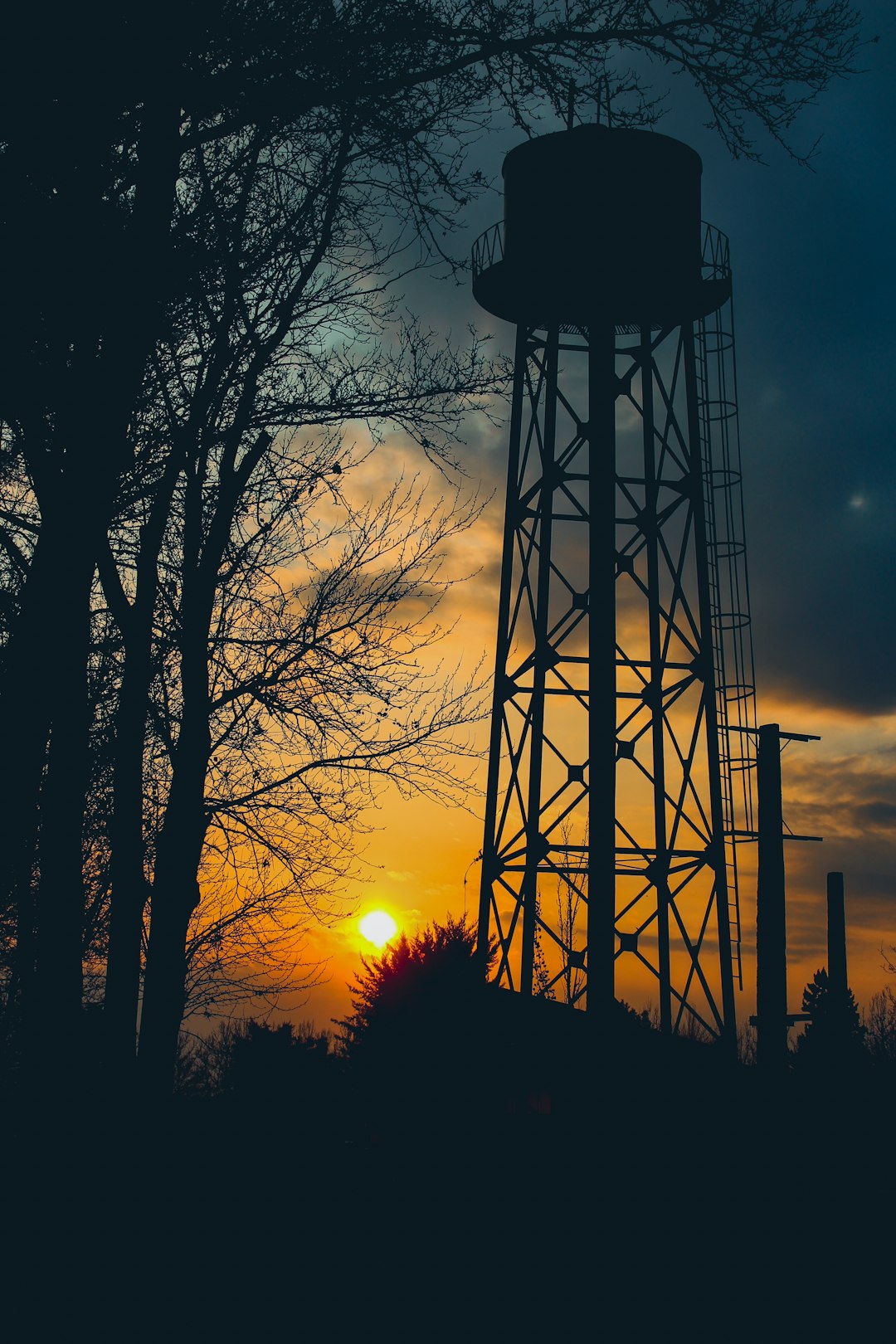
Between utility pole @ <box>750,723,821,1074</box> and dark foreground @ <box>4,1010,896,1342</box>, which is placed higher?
utility pole @ <box>750,723,821,1074</box>

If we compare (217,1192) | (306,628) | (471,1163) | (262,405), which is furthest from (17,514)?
(471,1163)

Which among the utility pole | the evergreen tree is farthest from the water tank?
the evergreen tree

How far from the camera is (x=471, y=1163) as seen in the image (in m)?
8.23

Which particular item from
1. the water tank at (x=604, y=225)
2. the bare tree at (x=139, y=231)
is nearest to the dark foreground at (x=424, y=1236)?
the bare tree at (x=139, y=231)

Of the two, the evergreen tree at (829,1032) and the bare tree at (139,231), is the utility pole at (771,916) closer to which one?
the evergreen tree at (829,1032)

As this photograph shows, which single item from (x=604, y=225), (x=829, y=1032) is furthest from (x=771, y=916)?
(x=604, y=225)

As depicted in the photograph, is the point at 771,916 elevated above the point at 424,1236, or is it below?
above

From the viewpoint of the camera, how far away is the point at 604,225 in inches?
586

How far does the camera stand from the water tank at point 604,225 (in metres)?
14.9

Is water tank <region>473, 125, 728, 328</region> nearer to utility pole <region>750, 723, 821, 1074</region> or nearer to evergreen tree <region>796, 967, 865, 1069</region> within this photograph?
utility pole <region>750, 723, 821, 1074</region>

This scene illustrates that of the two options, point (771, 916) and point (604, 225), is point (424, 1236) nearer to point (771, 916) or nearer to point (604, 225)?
point (771, 916)

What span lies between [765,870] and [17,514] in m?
8.45

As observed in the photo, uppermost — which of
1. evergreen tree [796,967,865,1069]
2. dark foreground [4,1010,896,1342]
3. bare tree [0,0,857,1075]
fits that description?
bare tree [0,0,857,1075]

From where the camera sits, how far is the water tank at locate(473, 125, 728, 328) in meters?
14.9
